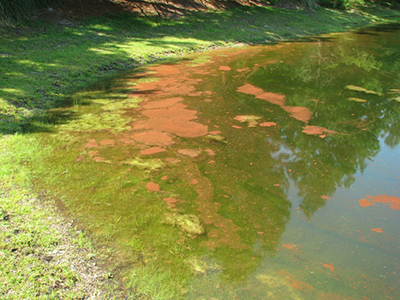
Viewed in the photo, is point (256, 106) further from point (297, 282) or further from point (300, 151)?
point (297, 282)

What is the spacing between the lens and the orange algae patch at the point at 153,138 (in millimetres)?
4793

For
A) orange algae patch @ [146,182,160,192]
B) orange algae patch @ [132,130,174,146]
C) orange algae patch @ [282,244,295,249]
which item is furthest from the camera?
orange algae patch @ [132,130,174,146]

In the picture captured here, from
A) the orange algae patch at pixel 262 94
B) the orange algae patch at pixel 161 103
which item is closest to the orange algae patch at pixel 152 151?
the orange algae patch at pixel 161 103

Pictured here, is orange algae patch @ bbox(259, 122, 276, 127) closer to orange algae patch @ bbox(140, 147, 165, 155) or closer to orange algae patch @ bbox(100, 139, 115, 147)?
orange algae patch @ bbox(140, 147, 165, 155)

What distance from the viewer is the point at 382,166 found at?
14.5 ft

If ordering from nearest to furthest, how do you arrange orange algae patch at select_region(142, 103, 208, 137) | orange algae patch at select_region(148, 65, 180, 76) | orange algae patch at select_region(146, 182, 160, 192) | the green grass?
the green grass
orange algae patch at select_region(146, 182, 160, 192)
orange algae patch at select_region(142, 103, 208, 137)
orange algae patch at select_region(148, 65, 180, 76)

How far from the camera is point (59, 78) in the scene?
738 cm

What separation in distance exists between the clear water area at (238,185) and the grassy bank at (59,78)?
29cm

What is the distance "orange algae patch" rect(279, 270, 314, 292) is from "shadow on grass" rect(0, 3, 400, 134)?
13.8 ft

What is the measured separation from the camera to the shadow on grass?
623 centimetres

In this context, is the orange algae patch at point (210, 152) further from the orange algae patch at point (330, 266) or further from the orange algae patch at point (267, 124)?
the orange algae patch at point (330, 266)

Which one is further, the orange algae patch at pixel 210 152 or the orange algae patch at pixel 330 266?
the orange algae patch at pixel 210 152

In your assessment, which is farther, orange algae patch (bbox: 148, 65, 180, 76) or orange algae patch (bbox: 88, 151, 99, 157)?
orange algae patch (bbox: 148, 65, 180, 76)

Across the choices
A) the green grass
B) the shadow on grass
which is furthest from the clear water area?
the shadow on grass
